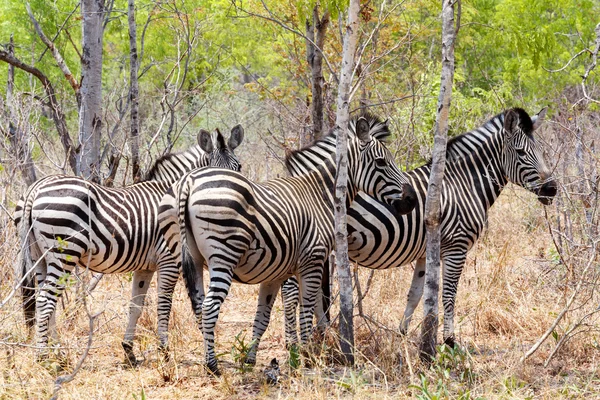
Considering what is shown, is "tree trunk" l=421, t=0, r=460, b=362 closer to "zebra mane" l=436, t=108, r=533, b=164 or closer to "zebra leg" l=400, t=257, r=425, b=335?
"zebra leg" l=400, t=257, r=425, b=335

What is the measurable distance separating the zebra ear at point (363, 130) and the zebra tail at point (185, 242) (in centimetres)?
Result: 158

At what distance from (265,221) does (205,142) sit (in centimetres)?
248

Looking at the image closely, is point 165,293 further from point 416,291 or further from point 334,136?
point 416,291

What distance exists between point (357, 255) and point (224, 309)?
2.39 meters

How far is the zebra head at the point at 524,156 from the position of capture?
7016 mm

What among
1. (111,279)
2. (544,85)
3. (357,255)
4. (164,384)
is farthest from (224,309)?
(544,85)

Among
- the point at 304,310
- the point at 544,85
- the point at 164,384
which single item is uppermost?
the point at 544,85

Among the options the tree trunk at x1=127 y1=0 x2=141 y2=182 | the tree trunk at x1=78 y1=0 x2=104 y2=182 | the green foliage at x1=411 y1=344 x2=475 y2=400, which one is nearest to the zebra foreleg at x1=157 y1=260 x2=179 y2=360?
the tree trunk at x1=78 y1=0 x2=104 y2=182

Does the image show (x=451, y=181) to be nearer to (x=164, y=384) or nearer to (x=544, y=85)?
(x=164, y=384)

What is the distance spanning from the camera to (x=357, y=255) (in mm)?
6656

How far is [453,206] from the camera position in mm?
6809

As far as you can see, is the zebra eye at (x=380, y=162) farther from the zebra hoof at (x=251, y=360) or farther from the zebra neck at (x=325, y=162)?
the zebra hoof at (x=251, y=360)

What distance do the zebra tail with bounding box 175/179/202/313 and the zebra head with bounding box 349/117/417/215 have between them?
5.23ft

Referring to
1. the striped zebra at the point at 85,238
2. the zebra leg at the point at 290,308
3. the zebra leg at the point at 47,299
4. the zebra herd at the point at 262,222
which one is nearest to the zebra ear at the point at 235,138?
the zebra herd at the point at 262,222
